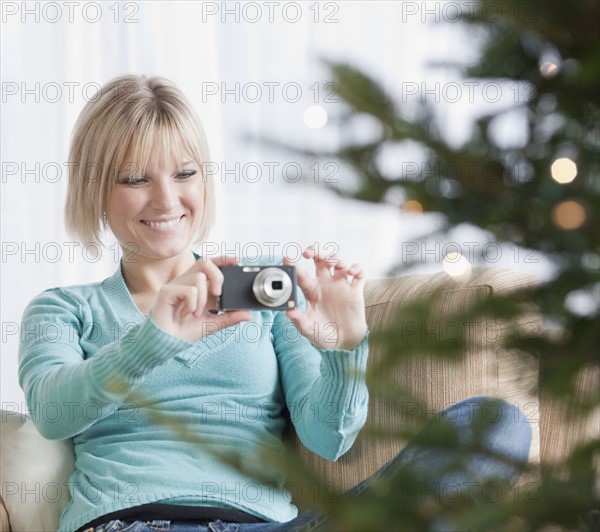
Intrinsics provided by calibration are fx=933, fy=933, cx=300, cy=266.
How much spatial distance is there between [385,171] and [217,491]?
3.11 ft

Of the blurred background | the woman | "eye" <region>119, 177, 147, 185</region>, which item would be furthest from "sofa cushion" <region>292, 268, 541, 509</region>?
the blurred background

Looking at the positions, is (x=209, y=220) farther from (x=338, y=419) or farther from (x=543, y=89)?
(x=543, y=89)

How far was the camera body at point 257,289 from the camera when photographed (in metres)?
1.28

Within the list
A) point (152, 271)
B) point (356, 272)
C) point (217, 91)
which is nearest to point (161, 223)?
point (152, 271)

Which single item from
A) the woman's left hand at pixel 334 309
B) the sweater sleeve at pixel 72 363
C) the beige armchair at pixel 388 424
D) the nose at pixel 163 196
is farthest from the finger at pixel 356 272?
the nose at pixel 163 196

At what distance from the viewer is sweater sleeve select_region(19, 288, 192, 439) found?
122 cm

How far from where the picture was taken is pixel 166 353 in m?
1.23

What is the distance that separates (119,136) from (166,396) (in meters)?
0.43

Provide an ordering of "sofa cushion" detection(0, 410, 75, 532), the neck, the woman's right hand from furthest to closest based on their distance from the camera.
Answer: the neck, "sofa cushion" detection(0, 410, 75, 532), the woman's right hand

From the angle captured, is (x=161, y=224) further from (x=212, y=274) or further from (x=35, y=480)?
(x=35, y=480)

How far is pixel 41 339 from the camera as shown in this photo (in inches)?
58.2

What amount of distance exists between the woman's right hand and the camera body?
0.01 m

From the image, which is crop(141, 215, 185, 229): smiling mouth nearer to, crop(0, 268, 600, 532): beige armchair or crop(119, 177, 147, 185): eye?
crop(119, 177, 147, 185): eye

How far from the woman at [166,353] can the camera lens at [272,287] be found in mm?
39
